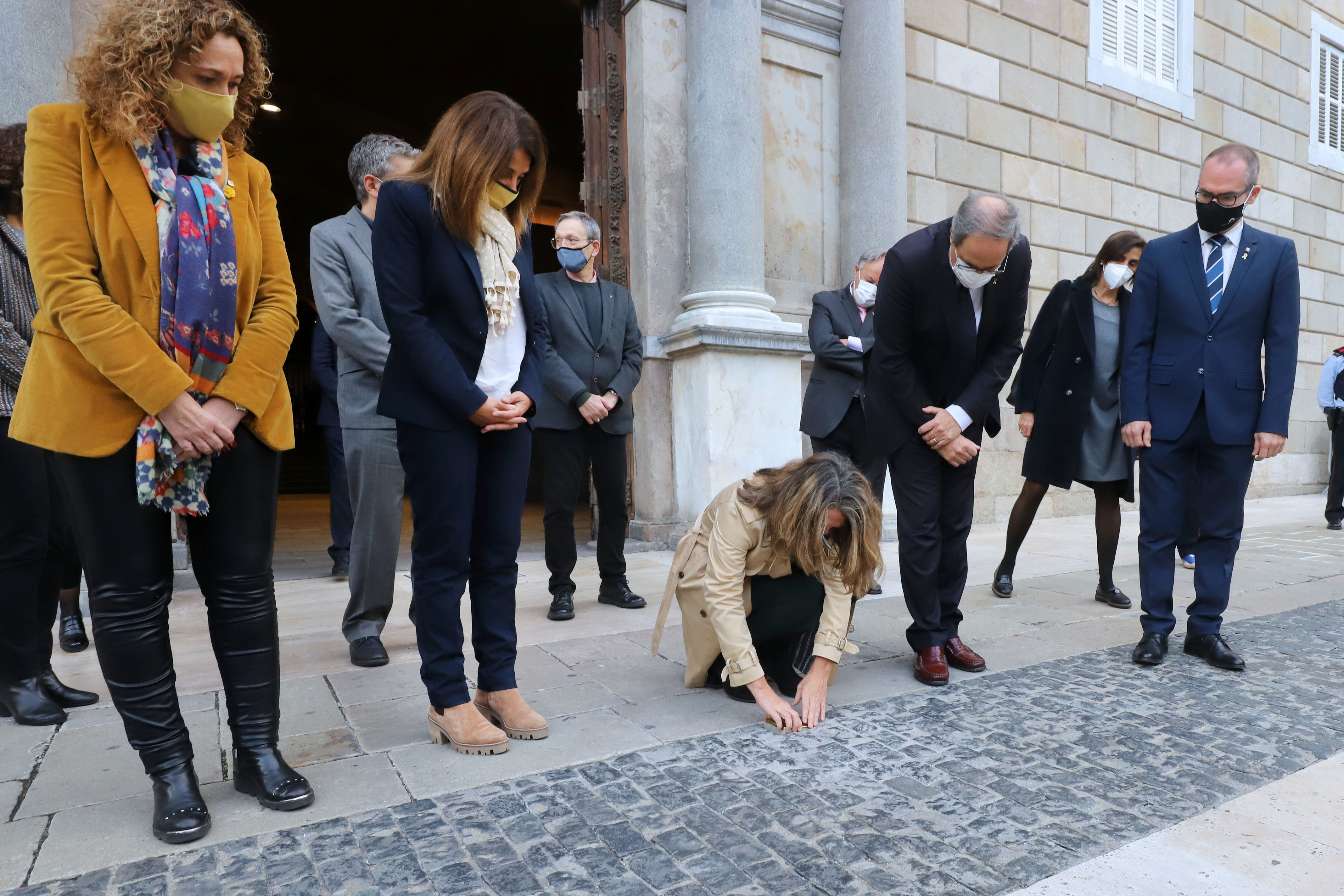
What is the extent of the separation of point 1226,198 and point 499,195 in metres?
2.79

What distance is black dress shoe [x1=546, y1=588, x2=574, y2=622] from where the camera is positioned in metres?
4.08

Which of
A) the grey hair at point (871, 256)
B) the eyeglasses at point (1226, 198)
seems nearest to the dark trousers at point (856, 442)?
the grey hair at point (871, 256)

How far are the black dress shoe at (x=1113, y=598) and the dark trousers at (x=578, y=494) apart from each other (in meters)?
2.50

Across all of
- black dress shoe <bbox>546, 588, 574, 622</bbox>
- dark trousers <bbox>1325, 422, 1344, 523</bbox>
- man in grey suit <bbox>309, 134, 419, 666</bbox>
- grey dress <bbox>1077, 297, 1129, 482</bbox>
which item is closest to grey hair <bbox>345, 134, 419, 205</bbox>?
man in grey suit <bbox>309, 134, 419, 666</bbox>

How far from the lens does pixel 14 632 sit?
2730 mm

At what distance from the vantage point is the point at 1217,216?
3369 mm

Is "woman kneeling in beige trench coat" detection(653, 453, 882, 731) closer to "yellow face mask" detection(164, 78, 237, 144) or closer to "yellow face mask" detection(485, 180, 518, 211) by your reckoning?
"yellow face mask" detection(485, 180, 518, 211)

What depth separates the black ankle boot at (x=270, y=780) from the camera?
2.03 m

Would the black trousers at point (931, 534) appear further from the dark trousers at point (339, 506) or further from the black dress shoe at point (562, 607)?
the dark trousers at point (339, 506)

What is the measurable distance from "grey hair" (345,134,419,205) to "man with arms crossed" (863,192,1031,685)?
1929mm

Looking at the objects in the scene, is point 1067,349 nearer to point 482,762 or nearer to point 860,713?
point 860,713

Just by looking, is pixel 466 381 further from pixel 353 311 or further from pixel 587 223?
pixel 587 223

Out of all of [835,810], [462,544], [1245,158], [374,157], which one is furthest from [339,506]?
[1245,158]

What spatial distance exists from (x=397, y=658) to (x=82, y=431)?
1.78 metres
